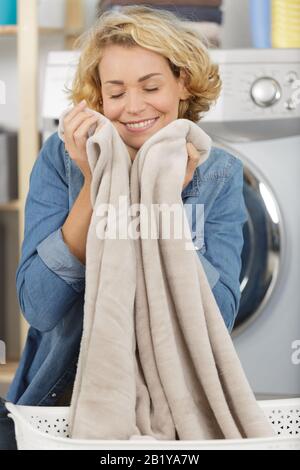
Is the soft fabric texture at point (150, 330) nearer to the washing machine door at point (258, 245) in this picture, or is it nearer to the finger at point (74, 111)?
the finger at point (74, 111)

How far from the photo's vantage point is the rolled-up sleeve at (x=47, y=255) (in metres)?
1.16

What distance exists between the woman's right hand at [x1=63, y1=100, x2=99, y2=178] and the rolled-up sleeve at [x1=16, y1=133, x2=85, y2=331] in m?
0.05

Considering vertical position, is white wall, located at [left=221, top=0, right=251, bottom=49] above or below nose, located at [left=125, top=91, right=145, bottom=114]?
above

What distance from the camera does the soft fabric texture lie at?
1.11 meters

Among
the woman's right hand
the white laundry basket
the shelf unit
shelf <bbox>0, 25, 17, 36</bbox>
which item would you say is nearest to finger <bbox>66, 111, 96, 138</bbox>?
the woman's right hand

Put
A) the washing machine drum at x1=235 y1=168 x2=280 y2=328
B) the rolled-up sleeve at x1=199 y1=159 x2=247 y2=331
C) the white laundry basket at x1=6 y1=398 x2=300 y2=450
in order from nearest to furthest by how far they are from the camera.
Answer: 1. the white laundry basket at x1=6 y1=398 x2=300 y2=450
2. the rolled-up sleeve at x1=199 y1=159 x2=247 y2=331
3. the washing machine drum at x1=235 y1=168 x2=280 y2=328

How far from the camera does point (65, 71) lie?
4.02 feet

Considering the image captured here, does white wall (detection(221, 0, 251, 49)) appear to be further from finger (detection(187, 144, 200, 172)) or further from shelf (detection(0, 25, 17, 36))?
shelf (detection(0, 25, 17, 36))

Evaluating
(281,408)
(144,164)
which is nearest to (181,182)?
(144,164)

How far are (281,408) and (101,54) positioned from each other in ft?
2.18

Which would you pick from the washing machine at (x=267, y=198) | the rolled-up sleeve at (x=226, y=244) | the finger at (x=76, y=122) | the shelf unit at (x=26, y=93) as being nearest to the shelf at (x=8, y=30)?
the shelf unit at (x=26, y=93)

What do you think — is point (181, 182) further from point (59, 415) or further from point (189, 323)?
point (59, 415)

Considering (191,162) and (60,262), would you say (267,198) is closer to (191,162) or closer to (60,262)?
(191,162)

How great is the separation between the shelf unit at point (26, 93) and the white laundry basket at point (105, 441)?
0.10 metres
